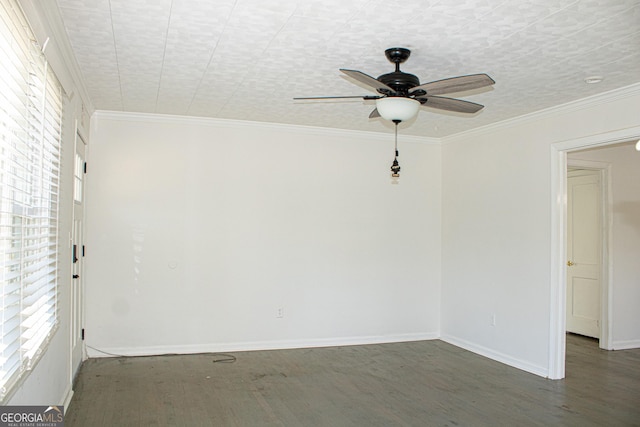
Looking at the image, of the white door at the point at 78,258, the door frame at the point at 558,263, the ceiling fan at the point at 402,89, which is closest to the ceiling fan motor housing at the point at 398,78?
the ceiling fan at the point at 402,89

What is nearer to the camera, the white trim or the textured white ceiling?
the textured white ceiling

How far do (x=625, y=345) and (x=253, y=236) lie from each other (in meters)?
4.53

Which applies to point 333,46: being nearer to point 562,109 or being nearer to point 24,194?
point 24,194

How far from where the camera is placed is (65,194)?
349 cm

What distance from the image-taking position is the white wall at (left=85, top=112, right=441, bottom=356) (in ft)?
16.6

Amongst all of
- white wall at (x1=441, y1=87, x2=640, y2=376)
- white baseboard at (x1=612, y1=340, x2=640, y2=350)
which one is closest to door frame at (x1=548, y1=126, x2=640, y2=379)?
white wall at (x1=441, y1=87, x2=640, y2=376)

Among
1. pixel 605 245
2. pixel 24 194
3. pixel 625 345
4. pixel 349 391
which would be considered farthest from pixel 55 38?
pixel 625 345

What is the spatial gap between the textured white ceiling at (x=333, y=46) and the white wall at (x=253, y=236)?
87 centimetres

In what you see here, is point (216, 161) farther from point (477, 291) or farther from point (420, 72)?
point (477, 291)

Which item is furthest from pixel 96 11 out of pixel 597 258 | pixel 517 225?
pixel 597 258

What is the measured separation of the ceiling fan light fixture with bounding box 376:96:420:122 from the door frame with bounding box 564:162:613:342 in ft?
11.0

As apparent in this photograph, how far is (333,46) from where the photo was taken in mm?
3211

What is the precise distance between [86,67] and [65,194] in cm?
98

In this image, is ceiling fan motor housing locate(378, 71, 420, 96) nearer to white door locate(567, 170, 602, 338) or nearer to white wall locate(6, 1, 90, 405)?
white wall locate(6, 1, 90, 405)
